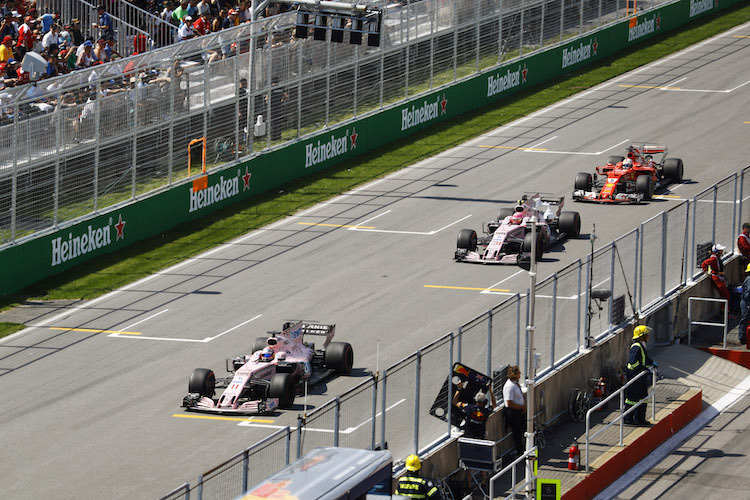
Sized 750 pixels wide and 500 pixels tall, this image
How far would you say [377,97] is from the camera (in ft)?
138

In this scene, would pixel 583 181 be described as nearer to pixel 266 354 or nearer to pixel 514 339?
pixel 266 354

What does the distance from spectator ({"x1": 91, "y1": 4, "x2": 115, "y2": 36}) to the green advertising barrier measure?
25.2 feet

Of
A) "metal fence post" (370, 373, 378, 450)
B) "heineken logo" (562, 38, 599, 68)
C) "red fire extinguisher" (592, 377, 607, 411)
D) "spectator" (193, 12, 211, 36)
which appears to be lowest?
"red fire extinguisher" (592, 377, 607, 411)

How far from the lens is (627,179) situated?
35375 mm

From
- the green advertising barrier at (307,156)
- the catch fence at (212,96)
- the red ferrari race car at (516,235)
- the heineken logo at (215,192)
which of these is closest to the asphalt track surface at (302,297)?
the red ferrari race car at (516,235)

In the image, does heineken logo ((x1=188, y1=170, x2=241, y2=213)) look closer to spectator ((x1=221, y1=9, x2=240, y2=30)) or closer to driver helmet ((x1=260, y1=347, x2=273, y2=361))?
spectator ((x1=221, y1=9, x2=240, y2=30))

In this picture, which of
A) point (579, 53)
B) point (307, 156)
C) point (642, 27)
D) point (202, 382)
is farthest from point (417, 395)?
point (642, 27)

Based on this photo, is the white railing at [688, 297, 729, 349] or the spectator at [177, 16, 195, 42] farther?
the spectator at [177, 16, 195, 42]

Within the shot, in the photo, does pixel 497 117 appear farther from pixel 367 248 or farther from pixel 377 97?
pixel 367 248

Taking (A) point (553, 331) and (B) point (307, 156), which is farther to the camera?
(B) point (307, 156)

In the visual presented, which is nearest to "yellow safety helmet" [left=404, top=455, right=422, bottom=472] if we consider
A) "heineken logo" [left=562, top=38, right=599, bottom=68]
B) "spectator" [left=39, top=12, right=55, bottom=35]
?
"spectator" [left=39, top=12, right=55, bottom=35]

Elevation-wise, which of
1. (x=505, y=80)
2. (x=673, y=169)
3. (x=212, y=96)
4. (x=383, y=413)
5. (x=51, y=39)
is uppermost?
(x=51, y=39)

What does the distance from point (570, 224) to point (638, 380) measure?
1003cm

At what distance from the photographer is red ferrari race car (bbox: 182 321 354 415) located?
74.3 ft
